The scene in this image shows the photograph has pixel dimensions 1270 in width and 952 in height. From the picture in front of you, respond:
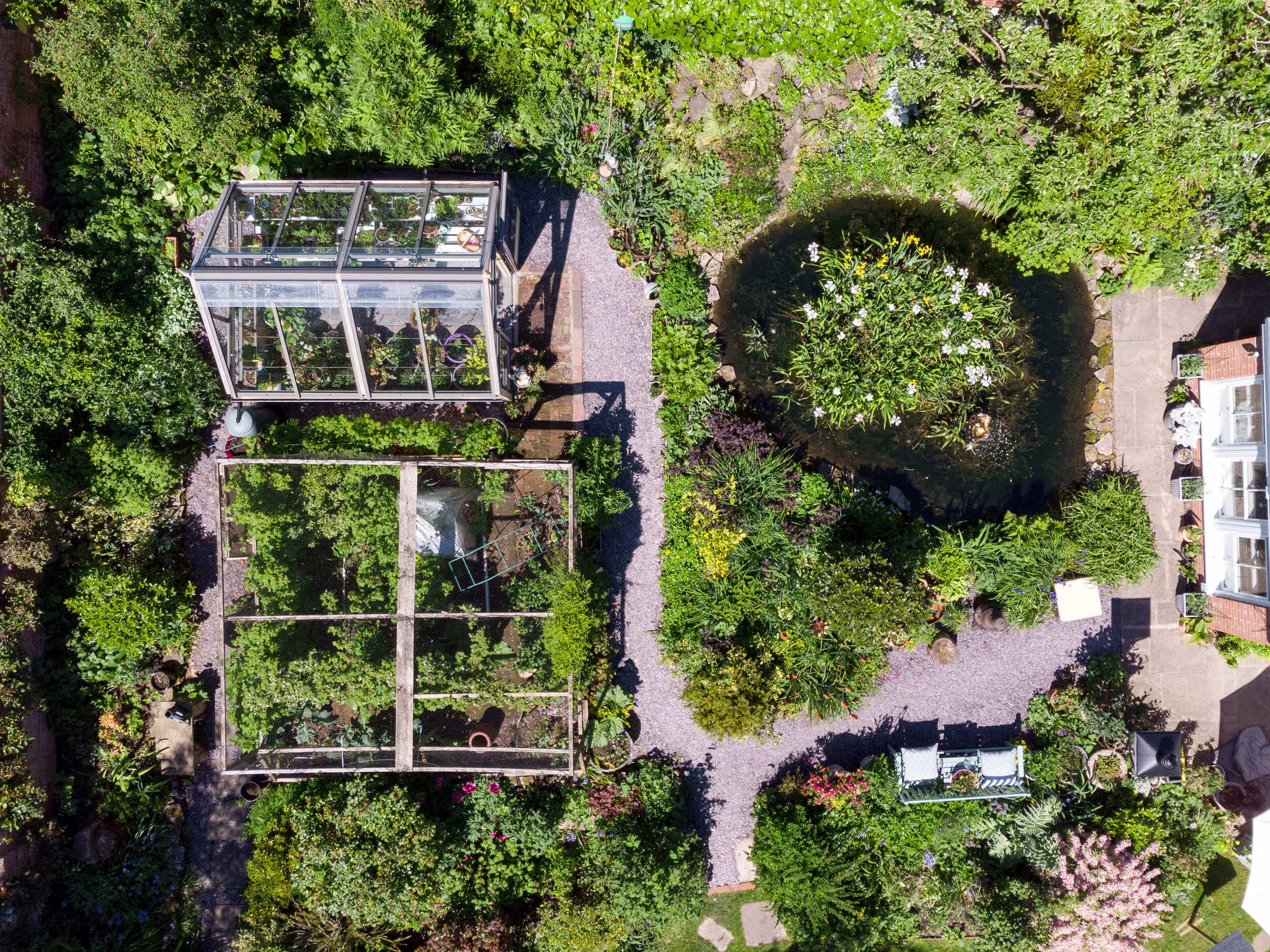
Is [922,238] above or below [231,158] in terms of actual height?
below

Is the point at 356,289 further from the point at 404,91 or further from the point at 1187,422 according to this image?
the point at 1187,422

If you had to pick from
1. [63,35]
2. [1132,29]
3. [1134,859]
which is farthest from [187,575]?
[1132,29]

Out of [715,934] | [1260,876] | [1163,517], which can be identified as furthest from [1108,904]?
[1163,517]

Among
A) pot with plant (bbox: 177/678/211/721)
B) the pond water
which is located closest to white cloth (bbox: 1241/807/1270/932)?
the pond water

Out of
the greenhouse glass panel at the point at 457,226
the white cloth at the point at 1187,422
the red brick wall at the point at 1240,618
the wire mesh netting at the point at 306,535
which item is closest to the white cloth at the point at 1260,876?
the red brick wall at the point at 1240,618

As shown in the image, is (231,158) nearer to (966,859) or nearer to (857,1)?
(857,1)

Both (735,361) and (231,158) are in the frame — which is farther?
(735,361)
